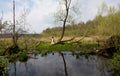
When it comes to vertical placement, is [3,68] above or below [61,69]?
above

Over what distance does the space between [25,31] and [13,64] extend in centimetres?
800

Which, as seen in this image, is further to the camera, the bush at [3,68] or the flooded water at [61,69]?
the flooded water at [61,69]

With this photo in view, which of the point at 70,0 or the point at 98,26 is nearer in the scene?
the point at 70,0

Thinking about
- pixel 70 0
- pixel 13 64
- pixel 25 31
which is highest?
pixel 70 0

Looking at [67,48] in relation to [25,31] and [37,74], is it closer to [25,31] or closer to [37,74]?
[25,31]

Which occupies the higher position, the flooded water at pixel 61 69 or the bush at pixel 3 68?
the bush at pixel 3 68

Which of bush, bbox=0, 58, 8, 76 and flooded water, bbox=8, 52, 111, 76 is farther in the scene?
flooded water, bbox=8, 52, 111, 76

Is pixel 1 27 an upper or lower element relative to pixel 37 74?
upper

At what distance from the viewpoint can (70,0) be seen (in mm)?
41844

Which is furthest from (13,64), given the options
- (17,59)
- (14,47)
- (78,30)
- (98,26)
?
(78,30)

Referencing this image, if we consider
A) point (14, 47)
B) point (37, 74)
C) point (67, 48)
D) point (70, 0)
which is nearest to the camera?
point (37, 74)

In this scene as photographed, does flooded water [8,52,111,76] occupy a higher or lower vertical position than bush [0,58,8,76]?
lower

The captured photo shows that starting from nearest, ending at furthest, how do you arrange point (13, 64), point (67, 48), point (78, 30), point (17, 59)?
1. point (13, 64)
2. point (17, 59)
3. point (67, 48)
4. point (78, 30)

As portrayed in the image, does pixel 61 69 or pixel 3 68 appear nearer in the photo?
pixel 3 68
